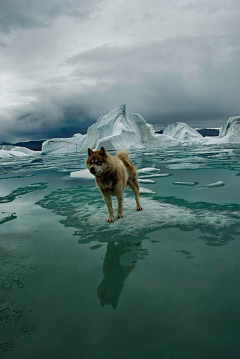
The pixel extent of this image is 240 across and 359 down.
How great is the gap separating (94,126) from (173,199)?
125 ft

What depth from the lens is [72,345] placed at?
1456 millimetres

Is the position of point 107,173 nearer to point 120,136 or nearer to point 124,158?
point 124,158

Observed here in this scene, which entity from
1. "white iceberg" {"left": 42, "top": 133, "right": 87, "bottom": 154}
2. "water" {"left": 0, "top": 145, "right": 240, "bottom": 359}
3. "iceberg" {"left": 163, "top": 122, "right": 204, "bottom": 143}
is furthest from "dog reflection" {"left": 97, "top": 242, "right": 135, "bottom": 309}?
"iceberg" {"left": 163, "top": 122, "right": 204, "bottom": 143}

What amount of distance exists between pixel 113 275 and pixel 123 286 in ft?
0.62

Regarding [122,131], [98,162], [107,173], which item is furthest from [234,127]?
[98,162]

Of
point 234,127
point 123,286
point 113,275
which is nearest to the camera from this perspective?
point 123,286

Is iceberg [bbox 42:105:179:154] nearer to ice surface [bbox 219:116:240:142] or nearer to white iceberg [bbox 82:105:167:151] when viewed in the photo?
white iceberg [bbox 82:105:167:151]

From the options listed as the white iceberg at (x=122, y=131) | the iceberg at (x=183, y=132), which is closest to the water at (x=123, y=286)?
the white iceberg at (x=122, y=131)

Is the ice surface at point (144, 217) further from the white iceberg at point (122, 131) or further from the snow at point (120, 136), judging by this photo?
the snow at point (120, 136)

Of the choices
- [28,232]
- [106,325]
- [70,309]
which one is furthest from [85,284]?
[28,232]

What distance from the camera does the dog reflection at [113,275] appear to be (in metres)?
1.86

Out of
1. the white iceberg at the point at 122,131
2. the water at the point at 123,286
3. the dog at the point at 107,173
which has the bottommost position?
the water at the point at 123,286

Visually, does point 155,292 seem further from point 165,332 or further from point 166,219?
point 166,219

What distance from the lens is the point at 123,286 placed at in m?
1.98
